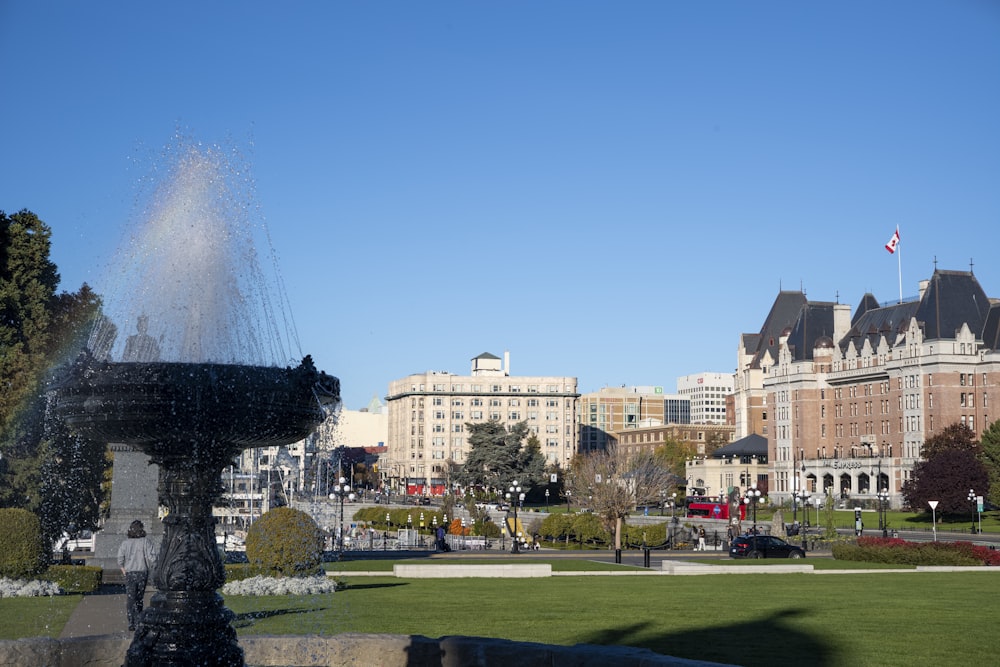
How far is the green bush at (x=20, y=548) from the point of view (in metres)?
21.9

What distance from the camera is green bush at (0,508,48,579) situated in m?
21.9

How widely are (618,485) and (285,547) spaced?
138ft

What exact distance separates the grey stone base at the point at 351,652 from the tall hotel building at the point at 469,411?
16609 cm

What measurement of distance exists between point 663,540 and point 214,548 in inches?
1942

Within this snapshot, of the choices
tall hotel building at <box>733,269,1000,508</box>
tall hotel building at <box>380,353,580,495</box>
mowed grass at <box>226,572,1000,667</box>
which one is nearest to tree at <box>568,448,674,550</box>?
tall hotel building at <box>733,269,1000,508</box>

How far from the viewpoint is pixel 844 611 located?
65.7 feet

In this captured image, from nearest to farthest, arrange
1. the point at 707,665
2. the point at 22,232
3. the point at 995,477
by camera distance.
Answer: the point at 707,665
the point at 22,232
the point at 995,477

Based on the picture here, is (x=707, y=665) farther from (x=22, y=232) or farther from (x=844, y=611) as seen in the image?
(x=22, y=232)

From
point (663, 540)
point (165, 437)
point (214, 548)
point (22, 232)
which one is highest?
point (22, 232)

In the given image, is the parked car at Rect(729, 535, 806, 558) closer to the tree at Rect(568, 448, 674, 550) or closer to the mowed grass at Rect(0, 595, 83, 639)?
the tree at Rect(568, 448, 674, 550)

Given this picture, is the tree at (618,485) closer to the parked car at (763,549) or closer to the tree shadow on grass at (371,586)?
the parked car at (763,549)

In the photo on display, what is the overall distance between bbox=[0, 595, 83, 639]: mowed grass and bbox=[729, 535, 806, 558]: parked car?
2879cm

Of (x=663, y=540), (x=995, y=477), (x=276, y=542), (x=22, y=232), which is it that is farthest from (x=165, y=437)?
(x=995, y=477)

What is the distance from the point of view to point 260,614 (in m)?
18.4
